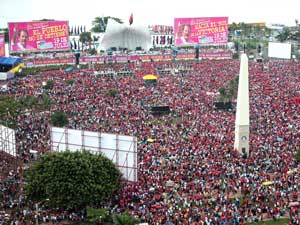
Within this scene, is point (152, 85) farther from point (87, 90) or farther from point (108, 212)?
point (108, 212)

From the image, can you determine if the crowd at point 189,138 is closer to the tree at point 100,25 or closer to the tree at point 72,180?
the tree at point 72,180

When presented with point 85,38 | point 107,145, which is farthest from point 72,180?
point 85,38

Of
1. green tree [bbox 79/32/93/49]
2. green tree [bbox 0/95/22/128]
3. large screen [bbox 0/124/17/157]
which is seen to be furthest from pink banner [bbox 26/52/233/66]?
large screen [bbox 0/124/17/157]

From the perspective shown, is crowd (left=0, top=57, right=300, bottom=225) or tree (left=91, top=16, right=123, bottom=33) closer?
crowd (left=0, top=57, right=300, bottom=225)

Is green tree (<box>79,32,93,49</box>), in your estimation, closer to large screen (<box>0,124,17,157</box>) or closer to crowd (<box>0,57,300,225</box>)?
crowd (<box>0,57,300,225</box>)

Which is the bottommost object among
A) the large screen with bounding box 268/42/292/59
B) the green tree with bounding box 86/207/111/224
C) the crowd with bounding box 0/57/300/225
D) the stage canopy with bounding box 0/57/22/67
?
the green tree with bounding box 86/207/111/224

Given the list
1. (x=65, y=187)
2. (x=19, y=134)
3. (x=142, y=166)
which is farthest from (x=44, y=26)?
(x=65, y=187)
